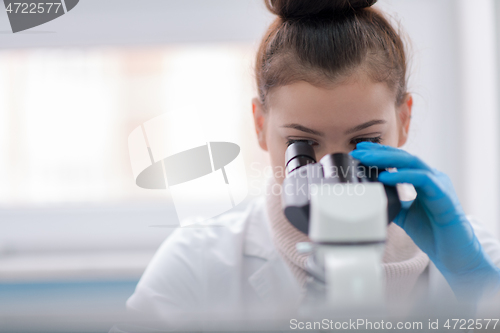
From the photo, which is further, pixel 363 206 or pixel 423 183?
pixel 423 183

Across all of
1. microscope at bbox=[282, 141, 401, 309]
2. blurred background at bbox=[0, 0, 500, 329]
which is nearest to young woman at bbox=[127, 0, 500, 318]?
blurred background at bbox=[0, 0, 500, 329]

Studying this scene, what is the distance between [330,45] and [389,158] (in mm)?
432

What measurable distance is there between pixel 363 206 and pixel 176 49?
1.60 metres

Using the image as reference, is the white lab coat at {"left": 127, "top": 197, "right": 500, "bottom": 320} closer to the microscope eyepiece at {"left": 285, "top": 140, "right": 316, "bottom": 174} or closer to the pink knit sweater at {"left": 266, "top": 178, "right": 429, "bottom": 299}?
the pink knit sweater at {"left": 266, "top": 178, "right": 429, "bottom": 299}

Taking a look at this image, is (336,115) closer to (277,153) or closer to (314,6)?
(277,153)

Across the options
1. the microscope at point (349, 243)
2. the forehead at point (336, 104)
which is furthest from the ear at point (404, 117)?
the microscope at point (349, 243)

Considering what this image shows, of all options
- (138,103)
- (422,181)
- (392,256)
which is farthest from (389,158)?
(138,103)

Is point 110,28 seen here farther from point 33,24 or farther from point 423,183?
point 423,183

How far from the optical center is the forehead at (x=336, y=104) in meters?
0.87

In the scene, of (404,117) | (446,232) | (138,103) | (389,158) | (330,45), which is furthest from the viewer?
(138,103)

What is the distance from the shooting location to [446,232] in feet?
2.65

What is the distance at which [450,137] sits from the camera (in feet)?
5.66

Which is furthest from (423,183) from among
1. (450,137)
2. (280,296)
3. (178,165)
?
(450,137)

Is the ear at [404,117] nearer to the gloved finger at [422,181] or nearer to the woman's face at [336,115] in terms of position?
the woman's face at [336,115]
